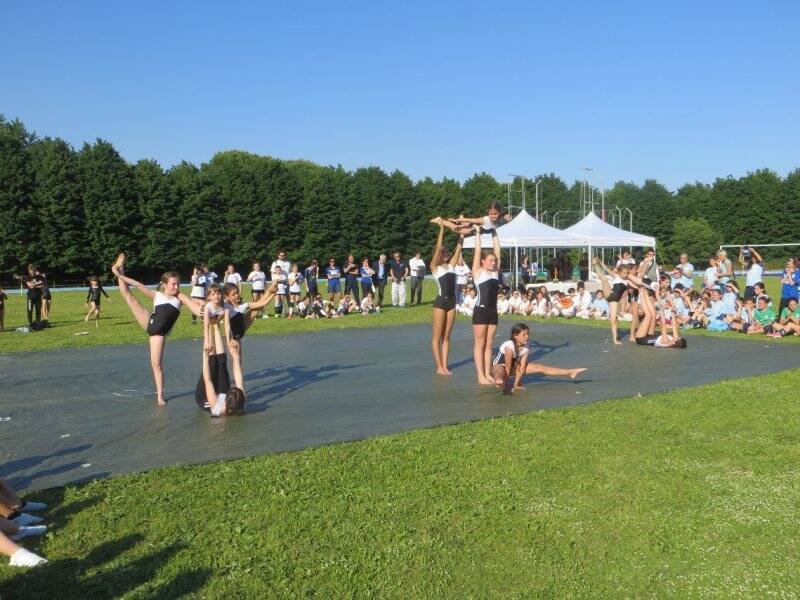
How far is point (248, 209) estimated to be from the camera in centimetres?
5500

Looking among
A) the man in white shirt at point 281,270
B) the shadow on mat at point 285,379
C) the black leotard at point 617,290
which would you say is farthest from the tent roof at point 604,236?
the shadow on mat at point 285,379

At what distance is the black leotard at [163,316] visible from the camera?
9.63 meters

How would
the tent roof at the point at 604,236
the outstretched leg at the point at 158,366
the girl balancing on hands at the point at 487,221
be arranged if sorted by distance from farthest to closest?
the tent roof at the point at 604,236, the girl balancing on hands at the point at 487,221, the outstretched leg at the point at 158,366

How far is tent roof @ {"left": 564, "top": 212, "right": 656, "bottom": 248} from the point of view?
29656mm

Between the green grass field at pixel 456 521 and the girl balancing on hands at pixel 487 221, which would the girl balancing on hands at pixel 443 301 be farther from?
the green grass field at pixel 456 521

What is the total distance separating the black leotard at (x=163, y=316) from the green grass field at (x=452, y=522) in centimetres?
340

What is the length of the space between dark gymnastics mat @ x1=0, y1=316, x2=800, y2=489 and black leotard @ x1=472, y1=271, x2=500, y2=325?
96 cm

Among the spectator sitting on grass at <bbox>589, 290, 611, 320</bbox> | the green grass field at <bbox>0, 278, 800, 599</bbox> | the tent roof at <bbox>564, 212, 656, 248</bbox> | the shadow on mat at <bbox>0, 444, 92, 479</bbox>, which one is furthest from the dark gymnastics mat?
the tent roof at <bbox>564, 212, 656, 248</bbox>

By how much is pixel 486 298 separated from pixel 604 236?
21024 millimetres

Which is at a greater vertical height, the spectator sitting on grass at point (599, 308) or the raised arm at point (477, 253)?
the raised arm at point (477, 253)

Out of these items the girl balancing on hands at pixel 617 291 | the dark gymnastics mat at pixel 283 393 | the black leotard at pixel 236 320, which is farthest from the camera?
the girl balancing on hands at pixel 617 291

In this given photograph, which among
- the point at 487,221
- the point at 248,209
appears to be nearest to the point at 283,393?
the point at 487,221

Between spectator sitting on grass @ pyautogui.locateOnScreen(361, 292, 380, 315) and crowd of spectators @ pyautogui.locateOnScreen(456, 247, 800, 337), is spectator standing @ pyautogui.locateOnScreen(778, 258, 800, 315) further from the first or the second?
spectator sitting on grass @ pyautogui.locateOnScreen(361, 292, 380, 315)

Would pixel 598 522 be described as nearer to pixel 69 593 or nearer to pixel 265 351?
pixel 69 593
